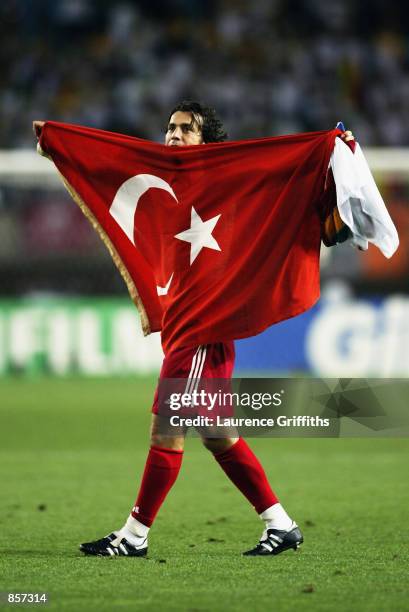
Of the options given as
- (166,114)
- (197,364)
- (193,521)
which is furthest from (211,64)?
(197,364)

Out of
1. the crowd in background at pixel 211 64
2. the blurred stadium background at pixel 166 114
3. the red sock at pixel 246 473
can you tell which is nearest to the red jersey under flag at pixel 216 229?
the red sock at pixel 246 473

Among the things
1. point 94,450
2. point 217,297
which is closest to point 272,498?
point 217,297

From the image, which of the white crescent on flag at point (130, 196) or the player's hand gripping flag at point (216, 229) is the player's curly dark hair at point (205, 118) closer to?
the player's hand gripping flag at point (216, 229)

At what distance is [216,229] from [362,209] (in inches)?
26.7

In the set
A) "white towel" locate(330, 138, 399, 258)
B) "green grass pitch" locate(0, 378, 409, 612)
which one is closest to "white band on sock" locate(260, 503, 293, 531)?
"green grass pitch" locate(0, 378, 409, 612)

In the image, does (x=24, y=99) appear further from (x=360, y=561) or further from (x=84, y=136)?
(x=360, y=561)

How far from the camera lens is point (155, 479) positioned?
5.26m

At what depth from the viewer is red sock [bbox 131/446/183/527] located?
5258mm

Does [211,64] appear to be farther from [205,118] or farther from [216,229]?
[216,229]

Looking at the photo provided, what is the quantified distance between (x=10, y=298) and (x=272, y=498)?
970 centimetres

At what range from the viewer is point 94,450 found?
972cm

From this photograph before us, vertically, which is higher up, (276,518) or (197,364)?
(197,364)

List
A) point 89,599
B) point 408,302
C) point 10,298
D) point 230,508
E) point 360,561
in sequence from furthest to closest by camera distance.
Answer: point 10,298
point 408,302
point 230,508
point 360,561
point 89,599

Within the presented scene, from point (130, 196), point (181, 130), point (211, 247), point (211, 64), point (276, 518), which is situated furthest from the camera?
point (211, 64)
